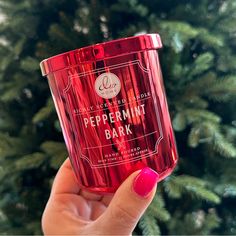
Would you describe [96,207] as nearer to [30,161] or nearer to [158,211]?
[158,211]

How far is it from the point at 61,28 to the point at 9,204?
49 cm

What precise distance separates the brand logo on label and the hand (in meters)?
0.11

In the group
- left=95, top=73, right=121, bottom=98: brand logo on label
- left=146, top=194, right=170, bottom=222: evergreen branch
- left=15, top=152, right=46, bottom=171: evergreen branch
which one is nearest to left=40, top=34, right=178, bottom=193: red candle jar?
left=95, top=73, right=121, bottom=98: brand logo on label

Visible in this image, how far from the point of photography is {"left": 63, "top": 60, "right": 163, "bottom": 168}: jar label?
0.51m

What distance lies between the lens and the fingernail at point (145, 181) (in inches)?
20.5

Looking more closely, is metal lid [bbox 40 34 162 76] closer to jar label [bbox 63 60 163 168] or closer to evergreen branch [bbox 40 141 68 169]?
jar label [bbox 63 60 163 168]

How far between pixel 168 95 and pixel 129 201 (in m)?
0.44

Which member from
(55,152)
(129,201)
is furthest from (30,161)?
(129,201)

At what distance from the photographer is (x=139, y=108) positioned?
516 millimetres

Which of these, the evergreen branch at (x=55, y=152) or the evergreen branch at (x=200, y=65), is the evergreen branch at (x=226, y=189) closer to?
the evergreen branch at (x=200, y=65)

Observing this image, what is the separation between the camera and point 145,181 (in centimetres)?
52

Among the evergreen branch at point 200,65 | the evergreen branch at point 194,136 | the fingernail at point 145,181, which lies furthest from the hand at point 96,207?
the evergreen branch at point 200,65

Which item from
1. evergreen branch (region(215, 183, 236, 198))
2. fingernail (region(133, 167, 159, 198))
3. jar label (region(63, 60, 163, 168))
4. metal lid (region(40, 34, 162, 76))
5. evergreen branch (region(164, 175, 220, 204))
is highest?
metal lid (region(40, 34, 162, 76))

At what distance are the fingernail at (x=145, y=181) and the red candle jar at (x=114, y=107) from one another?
0.01m
